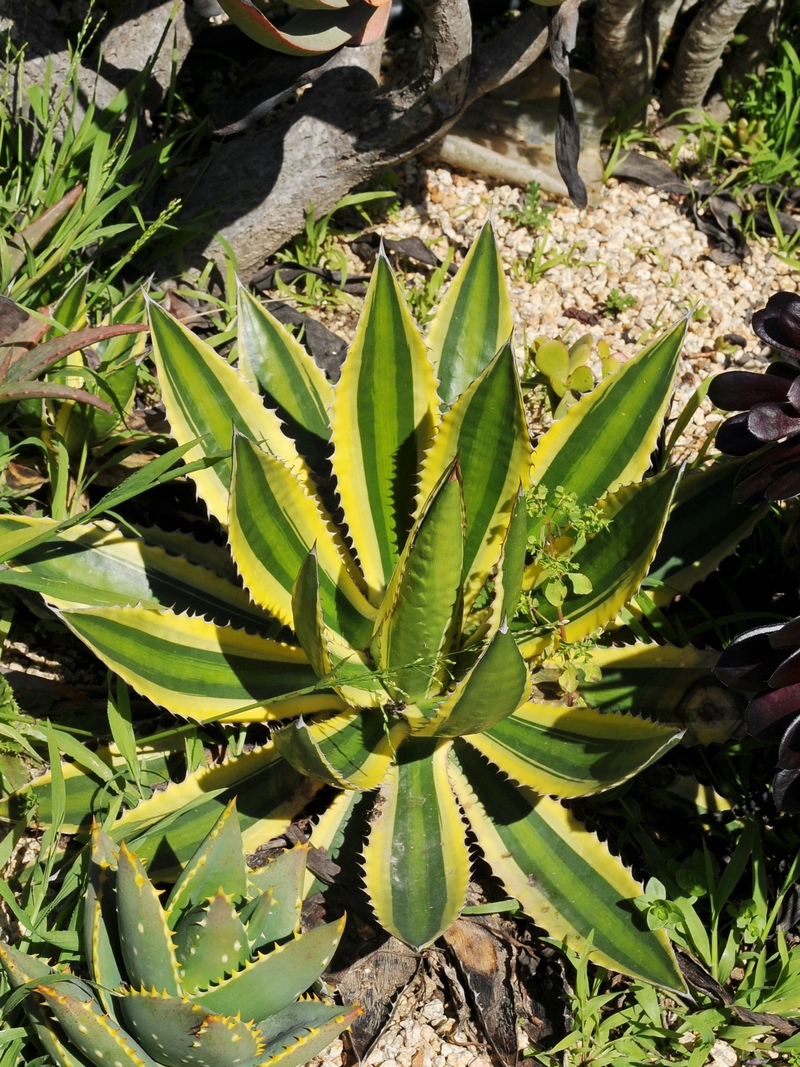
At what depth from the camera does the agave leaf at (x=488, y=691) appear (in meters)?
1.42

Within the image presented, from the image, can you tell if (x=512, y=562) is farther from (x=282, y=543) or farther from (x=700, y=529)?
(x=700, y=529)

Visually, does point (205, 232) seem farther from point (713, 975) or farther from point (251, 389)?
point (713, 975)

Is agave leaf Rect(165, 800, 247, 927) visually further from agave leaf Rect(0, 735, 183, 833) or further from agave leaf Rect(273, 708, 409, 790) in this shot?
agave leaf Rect(0, 735, 183, 833)

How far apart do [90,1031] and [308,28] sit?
1.91 meters

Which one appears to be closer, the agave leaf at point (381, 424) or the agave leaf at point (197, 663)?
the agave leaf at point (197, 663)

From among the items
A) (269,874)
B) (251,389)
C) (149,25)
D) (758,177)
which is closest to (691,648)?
(269,874)

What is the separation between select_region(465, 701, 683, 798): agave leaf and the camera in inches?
64.7

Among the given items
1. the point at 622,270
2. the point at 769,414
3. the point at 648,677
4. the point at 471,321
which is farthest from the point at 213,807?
the point at 622,270

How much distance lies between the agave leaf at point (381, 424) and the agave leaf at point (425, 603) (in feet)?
0.77

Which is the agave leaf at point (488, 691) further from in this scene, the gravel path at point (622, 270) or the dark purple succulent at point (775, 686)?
the gravel path at point (622, 270)

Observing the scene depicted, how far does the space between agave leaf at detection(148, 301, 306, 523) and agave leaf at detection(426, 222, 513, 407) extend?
0.36m

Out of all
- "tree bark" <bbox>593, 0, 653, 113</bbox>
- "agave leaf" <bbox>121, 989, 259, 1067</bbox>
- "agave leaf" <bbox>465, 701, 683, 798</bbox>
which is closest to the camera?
"agave leaf" <bbox>121, 989, 259, 1067</bbox>

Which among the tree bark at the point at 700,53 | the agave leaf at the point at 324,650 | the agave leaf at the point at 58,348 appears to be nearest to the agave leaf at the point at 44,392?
the agave leaf at the point at 58,348

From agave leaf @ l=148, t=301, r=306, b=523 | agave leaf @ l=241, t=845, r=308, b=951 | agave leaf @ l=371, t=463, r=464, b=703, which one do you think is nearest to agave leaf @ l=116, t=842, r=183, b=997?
agave leaf @ l=241, t=845, r=308, b=951
